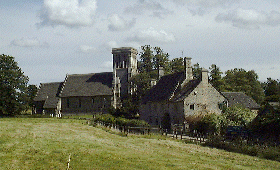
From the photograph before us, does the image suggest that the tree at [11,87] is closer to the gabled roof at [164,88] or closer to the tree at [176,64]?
the gabled roof at [164,88]

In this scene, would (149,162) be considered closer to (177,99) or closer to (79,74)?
(177,99)

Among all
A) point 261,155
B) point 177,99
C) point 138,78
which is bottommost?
point 261,155

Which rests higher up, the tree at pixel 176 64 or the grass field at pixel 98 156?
the tree at pixel 176 64

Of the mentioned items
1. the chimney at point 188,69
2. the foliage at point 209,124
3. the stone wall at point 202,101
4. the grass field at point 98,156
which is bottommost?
the grass field at point 98,156

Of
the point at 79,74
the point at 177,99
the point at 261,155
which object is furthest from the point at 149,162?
the point at 79,74

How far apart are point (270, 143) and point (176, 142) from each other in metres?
10.5

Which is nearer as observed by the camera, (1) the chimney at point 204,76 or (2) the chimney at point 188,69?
(1) the chimney at point 204,76

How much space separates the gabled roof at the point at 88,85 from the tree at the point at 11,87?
14.9 meters

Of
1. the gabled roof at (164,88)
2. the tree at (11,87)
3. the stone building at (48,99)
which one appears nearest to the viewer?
the gabled roof at (164,88)

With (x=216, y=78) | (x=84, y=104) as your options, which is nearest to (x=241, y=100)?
(x=216, y=78)

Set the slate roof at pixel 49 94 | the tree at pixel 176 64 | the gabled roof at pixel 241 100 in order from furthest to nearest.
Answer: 1. the tree at pixel 176 64
2. the slate roof at pixel 49 94
3. the gabled roof at pixel 241 100

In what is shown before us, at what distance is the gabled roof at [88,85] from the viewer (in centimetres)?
9211

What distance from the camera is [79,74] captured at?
3890 inches

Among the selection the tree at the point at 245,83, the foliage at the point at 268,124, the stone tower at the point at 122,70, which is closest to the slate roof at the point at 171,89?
the foliage at the point at 268,124
